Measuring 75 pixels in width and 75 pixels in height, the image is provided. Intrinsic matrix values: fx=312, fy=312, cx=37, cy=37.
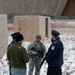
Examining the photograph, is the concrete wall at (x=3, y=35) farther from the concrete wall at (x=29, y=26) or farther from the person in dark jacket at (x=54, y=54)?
the person in dark jacket at (x=54, y=54)

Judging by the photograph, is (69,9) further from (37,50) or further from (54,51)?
(54,51)

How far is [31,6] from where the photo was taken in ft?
122

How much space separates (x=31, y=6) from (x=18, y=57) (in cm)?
3074

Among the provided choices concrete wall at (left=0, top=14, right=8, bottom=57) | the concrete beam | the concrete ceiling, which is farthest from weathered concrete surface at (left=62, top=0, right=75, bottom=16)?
concrete wall at (left=0, top=14, right=8, bottom=57)

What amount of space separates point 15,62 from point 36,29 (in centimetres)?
1178

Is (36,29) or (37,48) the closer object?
(37,48)

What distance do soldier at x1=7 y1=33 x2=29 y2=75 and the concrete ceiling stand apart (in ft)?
98.8

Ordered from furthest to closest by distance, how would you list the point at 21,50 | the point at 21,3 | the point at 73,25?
the point at 21,3 < the point at 73,25 < the point at 21,50

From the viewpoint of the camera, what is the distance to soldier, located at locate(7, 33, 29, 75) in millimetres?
6711

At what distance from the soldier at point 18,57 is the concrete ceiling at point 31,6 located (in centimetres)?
3010

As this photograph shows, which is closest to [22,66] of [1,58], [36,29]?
[1,58]

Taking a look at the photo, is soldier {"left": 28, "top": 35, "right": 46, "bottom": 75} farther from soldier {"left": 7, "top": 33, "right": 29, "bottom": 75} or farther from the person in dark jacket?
soldier {"left": 7, "top": 33, "right": 29, "bottom": 75}

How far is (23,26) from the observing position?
18.6 metres

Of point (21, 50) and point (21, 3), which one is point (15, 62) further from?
point (21, 3)
